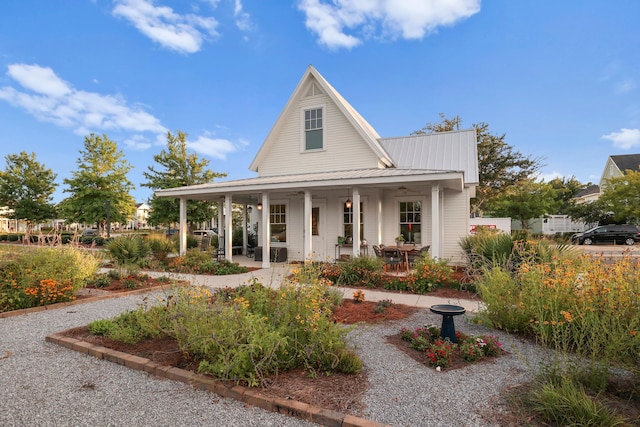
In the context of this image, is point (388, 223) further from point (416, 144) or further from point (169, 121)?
point (169, 121)

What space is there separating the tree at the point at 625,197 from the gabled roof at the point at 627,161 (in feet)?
36.3

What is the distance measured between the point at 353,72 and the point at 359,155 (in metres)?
5.41

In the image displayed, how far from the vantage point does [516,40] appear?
1147 cm

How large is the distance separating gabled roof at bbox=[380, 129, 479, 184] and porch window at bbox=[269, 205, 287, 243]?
538 cm

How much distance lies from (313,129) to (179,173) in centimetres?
1736

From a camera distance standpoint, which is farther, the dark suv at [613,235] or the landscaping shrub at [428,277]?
the dark suv at [613,235]

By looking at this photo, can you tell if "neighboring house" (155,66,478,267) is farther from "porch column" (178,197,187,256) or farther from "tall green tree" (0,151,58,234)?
"tall green tree" (0,151,58,234)

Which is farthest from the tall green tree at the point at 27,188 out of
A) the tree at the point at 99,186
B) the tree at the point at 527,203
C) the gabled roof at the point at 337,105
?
the tree at the point at 527,203

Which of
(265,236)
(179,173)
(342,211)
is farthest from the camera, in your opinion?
(179,173)

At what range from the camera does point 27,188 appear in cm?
3019

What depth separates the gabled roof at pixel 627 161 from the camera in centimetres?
3272

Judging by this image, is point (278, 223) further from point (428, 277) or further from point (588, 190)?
point (588, 190)

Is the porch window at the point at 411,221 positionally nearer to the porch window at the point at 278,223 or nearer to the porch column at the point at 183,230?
the porch window at the point at 278,223

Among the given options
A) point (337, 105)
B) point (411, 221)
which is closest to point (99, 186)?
point (337, 105)
